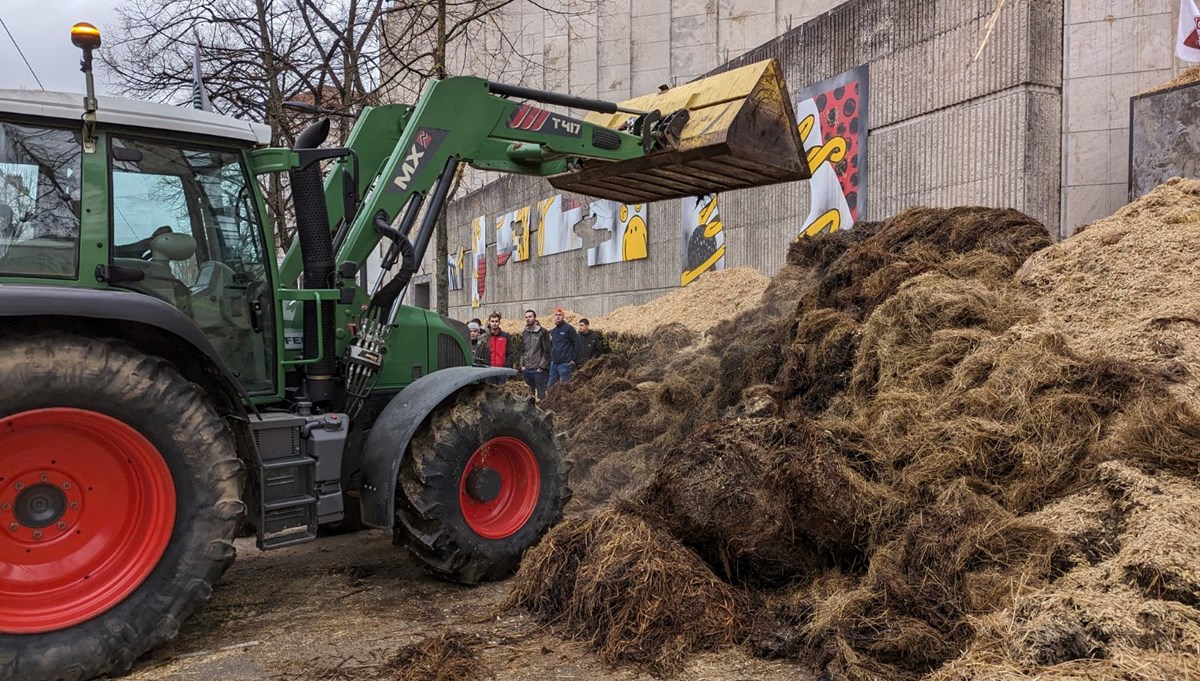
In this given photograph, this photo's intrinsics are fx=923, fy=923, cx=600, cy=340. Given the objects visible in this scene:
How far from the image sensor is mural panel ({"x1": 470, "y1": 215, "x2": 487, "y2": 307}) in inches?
1156

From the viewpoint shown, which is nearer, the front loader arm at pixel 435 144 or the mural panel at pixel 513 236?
the front loader arm at pixel 435 144

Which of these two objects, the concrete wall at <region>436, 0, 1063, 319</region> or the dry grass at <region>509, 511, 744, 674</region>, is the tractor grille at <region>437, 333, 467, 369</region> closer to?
the dry grass at <region>509, 511, 744, 674</region>

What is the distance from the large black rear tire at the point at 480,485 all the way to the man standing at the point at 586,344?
7626mm

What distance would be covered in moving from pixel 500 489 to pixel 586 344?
8042 mm

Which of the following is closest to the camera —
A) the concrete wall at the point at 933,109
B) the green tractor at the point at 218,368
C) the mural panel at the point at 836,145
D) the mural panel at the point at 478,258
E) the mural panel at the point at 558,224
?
the green tractor at the point at 218,368

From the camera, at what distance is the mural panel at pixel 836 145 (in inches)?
509

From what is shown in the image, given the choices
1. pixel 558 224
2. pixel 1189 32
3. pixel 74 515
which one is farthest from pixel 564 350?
pixel 558 224

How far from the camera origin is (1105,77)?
406 inches

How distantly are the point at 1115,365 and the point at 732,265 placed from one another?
10.9 meters

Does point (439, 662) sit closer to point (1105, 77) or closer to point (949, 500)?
point (949, 500)

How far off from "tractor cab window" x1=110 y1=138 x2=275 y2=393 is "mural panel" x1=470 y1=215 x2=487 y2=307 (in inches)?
951

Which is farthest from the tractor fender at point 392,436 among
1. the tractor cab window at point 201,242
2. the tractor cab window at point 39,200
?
the tractor cab window at point 39,200

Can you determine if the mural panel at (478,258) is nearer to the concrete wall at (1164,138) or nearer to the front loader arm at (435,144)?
the concrete wall at (1164,138)

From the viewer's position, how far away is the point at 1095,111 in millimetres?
10328
